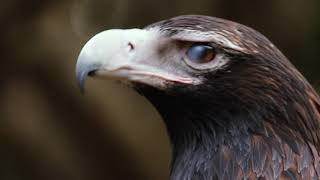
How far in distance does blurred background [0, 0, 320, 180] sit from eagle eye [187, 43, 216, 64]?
3.63 m

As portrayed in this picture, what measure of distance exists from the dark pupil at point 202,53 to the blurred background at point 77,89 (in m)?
3.63

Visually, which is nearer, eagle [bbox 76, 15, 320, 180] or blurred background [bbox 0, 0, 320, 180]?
eagle [bbox 76, 15, 320, 180]

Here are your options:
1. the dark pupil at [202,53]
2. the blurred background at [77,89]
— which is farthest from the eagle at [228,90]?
the blurred background at [77,89]

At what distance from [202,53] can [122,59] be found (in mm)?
261

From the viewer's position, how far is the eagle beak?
2959 millimetres

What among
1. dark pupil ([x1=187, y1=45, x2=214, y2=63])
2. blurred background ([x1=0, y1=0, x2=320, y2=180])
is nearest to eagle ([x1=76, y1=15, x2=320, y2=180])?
dark pupil ([x1=187, y1=45, x2=214, y2=63])

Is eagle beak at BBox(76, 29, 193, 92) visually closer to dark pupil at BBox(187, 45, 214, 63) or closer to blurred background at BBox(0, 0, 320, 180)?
dark pupil at BBox(187, 45, 214, 63)

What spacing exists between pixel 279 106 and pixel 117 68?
22.0 inches

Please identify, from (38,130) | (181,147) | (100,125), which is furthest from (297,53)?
(181,147)

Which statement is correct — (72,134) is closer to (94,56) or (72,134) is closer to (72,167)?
(72,167)

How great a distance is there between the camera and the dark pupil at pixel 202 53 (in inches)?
119

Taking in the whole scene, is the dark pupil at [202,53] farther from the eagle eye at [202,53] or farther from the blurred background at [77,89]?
the blurred background at [77,89]

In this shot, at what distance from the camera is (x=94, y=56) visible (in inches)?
116

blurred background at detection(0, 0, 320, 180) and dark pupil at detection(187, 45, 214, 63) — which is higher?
dark pupil at detection(187, 45, 214, 63)
